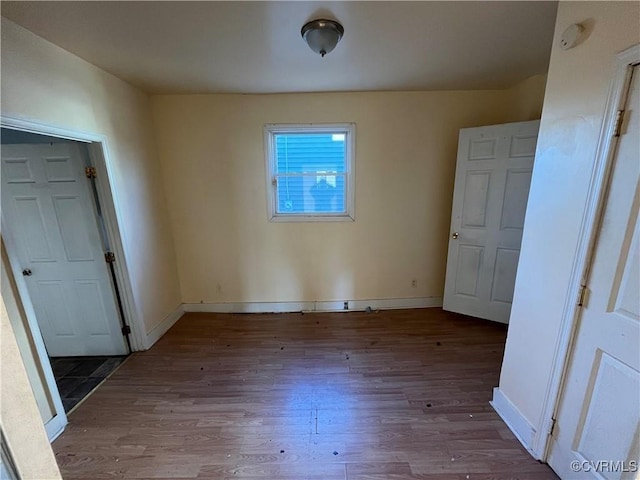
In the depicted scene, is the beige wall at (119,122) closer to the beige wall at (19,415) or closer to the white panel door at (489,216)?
the beige wall at (19,415)

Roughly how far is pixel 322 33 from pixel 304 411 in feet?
7.92

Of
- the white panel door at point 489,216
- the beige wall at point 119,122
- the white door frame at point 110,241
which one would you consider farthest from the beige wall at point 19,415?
the white panel door at point 489,216

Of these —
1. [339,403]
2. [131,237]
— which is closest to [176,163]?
[131,237]

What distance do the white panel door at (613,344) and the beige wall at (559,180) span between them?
0.33 ft

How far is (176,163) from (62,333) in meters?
1.91

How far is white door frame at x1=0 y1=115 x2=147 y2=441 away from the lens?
60.0 inches

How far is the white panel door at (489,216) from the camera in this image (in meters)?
2.55

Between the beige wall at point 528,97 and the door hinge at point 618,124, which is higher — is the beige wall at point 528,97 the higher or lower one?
the higher one

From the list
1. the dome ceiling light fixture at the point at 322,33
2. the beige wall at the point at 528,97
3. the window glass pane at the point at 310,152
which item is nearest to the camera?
the dome ceiling light fixture at the point at 322,33

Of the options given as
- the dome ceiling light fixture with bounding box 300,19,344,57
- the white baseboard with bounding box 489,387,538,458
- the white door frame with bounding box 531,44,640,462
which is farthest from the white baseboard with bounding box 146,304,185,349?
the white door frame with bounding box 531,44,640,462

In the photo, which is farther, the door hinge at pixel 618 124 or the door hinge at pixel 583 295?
A: the door hinge at pixel 583 295

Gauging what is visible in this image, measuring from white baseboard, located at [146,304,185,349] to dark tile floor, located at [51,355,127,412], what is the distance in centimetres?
23

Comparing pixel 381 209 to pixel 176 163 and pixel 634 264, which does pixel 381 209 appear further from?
pixel 176 163

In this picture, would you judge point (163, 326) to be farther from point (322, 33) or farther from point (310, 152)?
point (322, 33)
